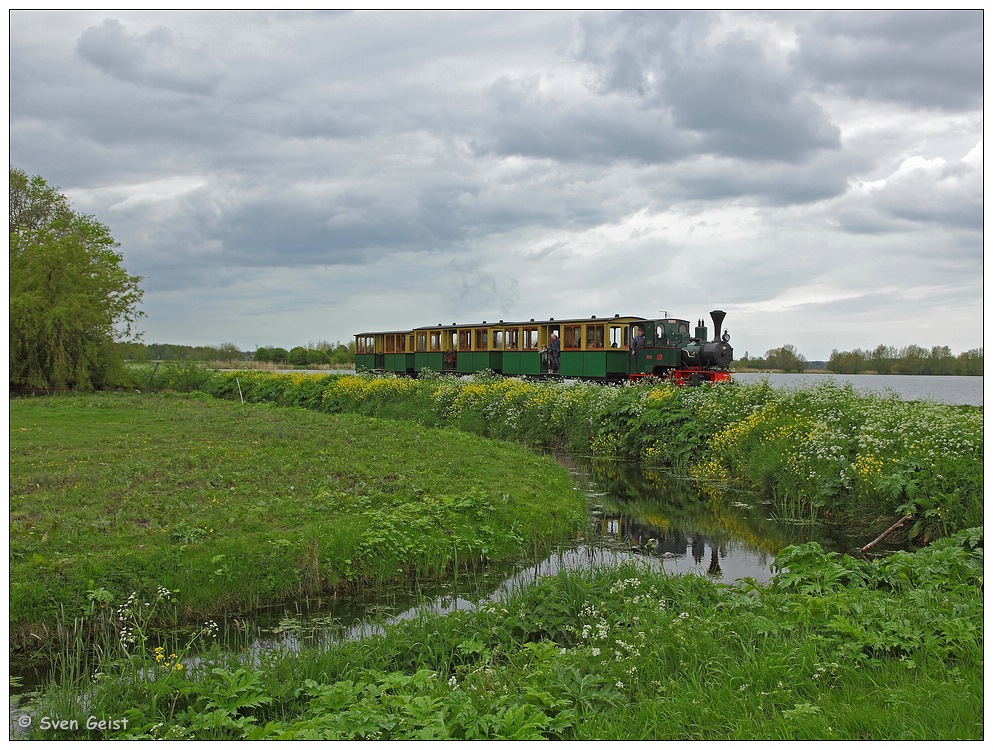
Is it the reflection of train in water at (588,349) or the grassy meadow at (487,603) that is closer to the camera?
the grassy meadow at (487,603)

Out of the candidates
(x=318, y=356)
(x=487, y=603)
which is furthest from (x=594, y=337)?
(x=318, y=356)

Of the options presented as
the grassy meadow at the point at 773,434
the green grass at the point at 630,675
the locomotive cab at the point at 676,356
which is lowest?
the green grass at the point at 630,675

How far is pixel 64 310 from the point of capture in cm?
2603

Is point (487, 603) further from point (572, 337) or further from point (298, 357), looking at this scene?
point (298, 357)

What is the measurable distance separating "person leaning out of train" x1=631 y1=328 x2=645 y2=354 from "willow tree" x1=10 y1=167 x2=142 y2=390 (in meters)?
20.1

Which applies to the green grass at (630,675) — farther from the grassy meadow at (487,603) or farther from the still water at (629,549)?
the still water at (629,549)

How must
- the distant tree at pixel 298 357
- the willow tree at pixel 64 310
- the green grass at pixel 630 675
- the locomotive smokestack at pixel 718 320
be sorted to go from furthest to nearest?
1. the distant tree at pixel 298 357
2. the locomotive smokestack at pixel 718 320
3. the willow tree at pixel 64 310
4. the green grass at pixel 630 675

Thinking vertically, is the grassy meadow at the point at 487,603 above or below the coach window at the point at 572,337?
below

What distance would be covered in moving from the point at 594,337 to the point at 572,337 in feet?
4.33

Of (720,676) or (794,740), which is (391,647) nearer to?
(720,676)

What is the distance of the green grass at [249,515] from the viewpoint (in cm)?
694

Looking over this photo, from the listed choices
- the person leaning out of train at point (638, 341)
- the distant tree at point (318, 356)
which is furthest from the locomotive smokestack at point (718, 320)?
the distant tree at point (318, 356)

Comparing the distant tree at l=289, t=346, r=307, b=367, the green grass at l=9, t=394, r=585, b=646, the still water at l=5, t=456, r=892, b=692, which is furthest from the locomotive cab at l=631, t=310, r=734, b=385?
the distant tree at l=289, t=346, r=307, b=367

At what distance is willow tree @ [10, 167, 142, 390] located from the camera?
25.6 meters
